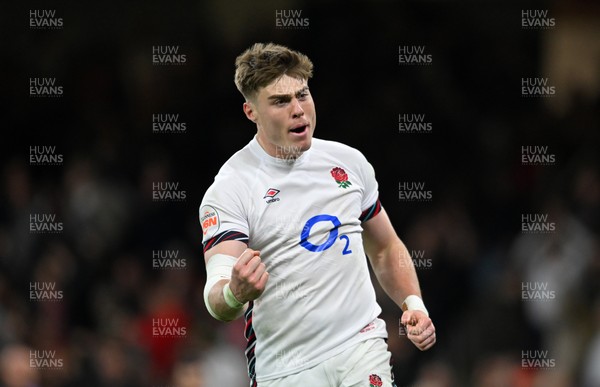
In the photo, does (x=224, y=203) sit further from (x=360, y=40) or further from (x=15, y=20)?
(x=15, y=20)

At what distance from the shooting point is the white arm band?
486 cm

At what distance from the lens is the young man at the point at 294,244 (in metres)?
5.05

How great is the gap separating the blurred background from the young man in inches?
166

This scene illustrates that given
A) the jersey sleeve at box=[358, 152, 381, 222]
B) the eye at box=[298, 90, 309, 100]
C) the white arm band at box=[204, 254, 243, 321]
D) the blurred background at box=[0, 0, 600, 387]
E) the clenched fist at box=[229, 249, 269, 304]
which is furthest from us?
the blurred background at box=[0, 0, 600, 387]

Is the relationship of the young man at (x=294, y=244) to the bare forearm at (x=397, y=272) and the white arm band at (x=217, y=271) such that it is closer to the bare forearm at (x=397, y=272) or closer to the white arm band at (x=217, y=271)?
the white arm band at (x=217, y=271)

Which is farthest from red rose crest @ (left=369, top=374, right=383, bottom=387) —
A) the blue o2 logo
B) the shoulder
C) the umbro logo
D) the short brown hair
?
the short brown hair

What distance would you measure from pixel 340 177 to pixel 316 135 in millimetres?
6073

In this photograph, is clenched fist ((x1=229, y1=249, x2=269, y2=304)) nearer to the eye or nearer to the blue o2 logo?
the blue o2 logo

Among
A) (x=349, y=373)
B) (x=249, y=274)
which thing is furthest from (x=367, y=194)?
(x=249, y=274)

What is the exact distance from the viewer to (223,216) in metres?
5.02

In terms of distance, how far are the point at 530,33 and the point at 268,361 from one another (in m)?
8.18

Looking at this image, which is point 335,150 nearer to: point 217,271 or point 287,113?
point 287,113

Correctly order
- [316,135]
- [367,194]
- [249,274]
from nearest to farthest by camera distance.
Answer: [249,274]
[367,194]
[316,135]

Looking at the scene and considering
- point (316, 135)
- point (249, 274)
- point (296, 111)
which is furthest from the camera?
point (316, 135)
